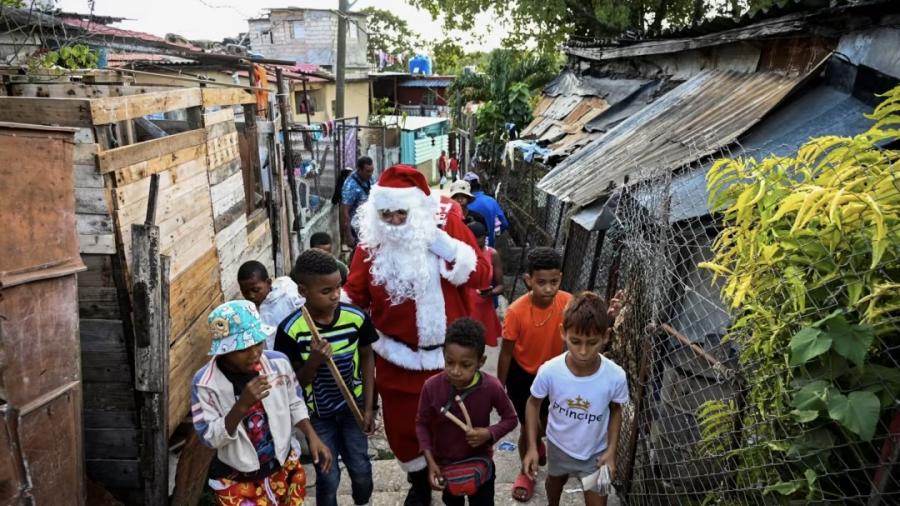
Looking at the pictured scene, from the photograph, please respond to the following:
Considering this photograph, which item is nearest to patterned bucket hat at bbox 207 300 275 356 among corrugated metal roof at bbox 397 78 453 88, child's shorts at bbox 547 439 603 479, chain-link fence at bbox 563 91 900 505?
child's shorts at bbox 547 439 603 479

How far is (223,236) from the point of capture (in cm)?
494

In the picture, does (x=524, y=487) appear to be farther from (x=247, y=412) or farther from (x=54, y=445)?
(x=54, y=445)

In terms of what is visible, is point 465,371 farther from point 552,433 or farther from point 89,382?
point 89,382

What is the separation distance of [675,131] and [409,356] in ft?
11.9

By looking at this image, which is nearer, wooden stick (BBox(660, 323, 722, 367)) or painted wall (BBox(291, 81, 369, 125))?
wooden stick (BBox(660, 323, 722, 367))

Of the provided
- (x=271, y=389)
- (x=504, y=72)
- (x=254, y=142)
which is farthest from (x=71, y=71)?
(x=504, y=72)

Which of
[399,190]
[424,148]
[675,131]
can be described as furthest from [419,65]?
[399,190]

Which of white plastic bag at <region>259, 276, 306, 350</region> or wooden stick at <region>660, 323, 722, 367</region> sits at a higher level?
wooden stick at <region>660, 323, 722, 367</region>

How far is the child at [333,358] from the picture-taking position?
9.97ft

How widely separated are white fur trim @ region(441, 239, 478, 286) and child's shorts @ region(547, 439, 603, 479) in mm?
1035

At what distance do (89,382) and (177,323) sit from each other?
593 mm

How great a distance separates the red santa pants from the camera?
346 cm

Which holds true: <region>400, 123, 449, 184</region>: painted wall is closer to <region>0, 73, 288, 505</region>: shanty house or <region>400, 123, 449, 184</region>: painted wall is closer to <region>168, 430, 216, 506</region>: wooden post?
<region>0, 73, 288, 505</region>: shanty house

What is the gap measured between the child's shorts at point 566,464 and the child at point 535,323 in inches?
21.2
